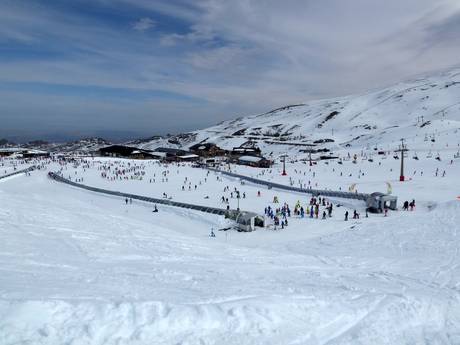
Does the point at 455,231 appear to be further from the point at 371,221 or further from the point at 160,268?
the point at 160,268

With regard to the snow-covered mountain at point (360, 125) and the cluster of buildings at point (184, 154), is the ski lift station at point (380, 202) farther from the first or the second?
the snow-covered mountain at point (360, 125)

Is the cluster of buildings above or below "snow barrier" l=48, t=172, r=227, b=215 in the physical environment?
above

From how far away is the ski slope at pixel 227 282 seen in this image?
20.9 feet

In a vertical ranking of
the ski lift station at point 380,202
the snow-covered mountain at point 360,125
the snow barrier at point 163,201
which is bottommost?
the snow barrier at point 163,201

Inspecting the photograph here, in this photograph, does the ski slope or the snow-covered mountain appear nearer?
the ski slope

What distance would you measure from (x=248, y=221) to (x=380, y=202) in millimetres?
8681

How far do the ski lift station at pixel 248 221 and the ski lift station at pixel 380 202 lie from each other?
751cm

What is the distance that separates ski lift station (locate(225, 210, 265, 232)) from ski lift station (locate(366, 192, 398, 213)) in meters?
7.51

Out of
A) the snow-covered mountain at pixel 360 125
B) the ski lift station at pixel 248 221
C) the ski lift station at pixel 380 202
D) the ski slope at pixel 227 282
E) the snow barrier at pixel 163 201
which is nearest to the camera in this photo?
the ski slope at pixel 227 282

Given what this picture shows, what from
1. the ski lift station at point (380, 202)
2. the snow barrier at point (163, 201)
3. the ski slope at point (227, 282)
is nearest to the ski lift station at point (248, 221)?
the ski slope at point (227, 282)

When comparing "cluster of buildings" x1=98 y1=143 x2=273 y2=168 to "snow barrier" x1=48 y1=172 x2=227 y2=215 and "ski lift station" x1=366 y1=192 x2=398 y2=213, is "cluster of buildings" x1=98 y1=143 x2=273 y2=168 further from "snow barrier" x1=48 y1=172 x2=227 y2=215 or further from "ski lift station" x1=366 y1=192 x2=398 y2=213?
"ski lift station" x1=366 y1=192 x2=398 y2=213

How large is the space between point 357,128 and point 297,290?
505ft

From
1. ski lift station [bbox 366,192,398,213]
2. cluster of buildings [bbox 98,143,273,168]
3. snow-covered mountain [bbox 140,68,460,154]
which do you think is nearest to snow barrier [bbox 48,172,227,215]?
ski lift station [bbox 366,192,398,213]

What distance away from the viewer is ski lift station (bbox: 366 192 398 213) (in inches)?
Answer: 906
